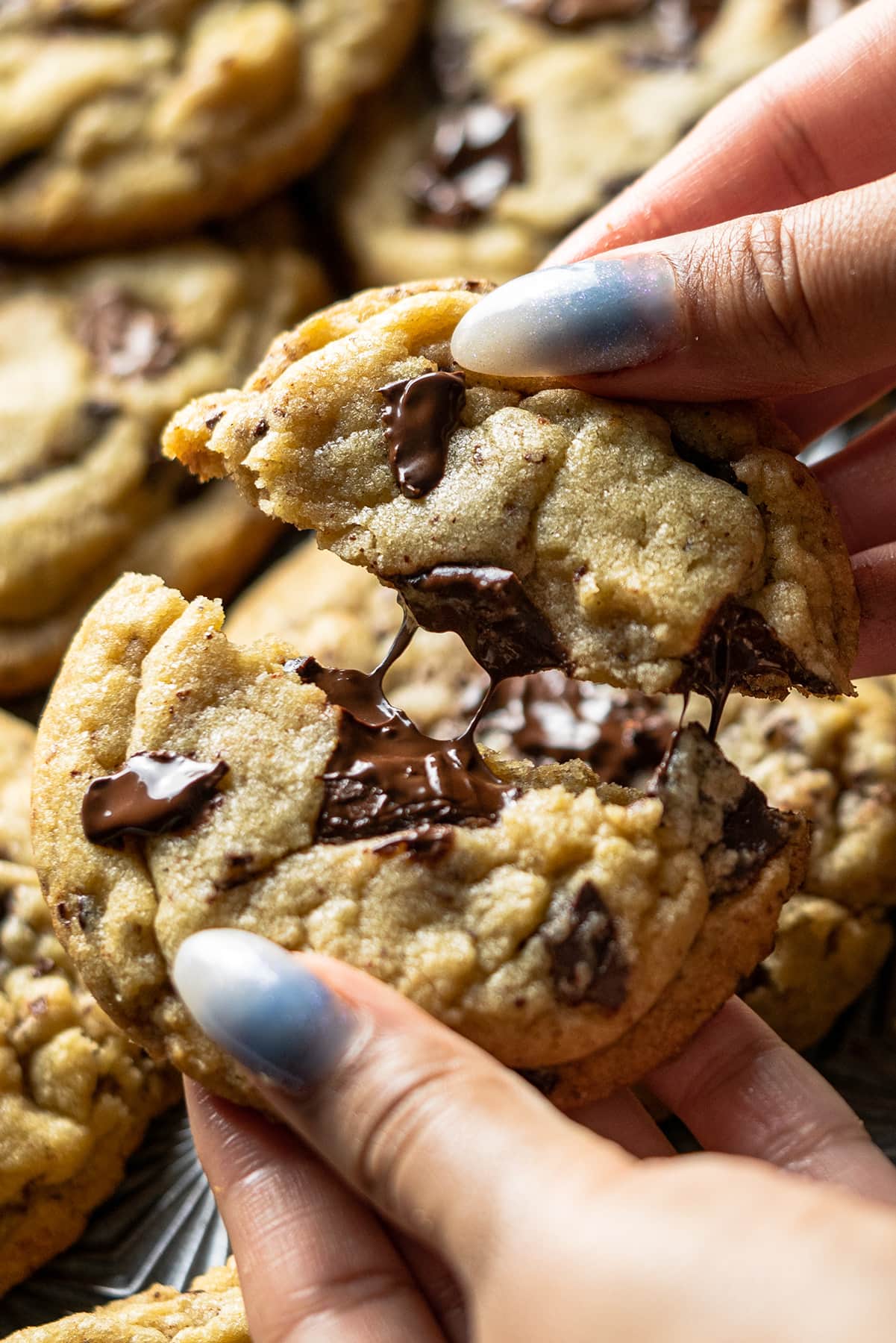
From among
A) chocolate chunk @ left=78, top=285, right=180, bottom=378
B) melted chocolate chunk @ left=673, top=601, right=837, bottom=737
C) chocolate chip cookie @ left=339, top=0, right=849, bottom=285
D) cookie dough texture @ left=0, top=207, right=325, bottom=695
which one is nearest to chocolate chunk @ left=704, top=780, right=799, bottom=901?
melted chocolate chunk @ left=673, top=601, right=837, bottom=737

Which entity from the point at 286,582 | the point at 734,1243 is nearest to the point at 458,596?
the point at 734,1243

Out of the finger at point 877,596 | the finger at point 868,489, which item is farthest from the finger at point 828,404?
the finger at point 877,596

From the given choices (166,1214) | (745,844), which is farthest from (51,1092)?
(745,844)

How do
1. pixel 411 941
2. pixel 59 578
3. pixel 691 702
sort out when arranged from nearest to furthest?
pixel 411 941, pixel 691 702, pixel 59 578

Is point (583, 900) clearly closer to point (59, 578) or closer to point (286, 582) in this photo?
point (286, 582)

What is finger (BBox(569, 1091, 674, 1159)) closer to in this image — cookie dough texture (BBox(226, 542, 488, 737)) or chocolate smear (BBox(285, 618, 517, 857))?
chocolate smear (BBox(285, 618, 517, 857))

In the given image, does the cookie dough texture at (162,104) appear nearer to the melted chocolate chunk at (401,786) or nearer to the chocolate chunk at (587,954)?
the melted chocolate chunk at (401,786)
